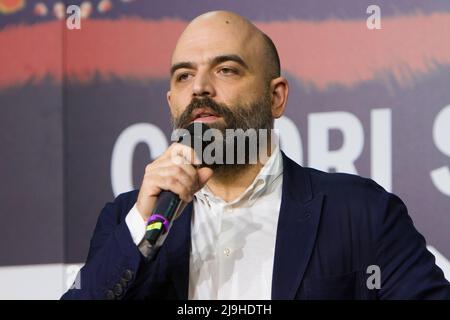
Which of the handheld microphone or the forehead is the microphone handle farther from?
the forehead

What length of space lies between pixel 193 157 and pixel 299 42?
111 cm

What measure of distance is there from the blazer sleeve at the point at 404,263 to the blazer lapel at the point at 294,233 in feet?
0.54

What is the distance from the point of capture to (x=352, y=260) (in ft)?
5.54

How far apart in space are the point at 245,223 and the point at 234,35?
50 cm

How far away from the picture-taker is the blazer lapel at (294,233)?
162 centimetres

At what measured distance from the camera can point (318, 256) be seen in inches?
65.9

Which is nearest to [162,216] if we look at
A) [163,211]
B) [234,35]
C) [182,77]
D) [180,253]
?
[163,211]

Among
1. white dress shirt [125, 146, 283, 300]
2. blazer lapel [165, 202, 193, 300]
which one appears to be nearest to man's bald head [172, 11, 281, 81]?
white dress shirt [125, 146, 283, 300]

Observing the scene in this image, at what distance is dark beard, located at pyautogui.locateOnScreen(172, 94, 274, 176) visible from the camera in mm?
1733

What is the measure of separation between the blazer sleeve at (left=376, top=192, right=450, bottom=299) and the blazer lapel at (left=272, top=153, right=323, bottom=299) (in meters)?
0.16

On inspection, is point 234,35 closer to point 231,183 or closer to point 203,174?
point 231,183
